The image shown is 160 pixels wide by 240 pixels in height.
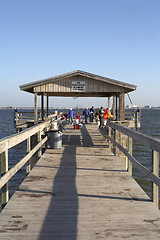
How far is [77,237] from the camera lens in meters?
3.13

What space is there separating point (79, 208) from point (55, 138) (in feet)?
18.4

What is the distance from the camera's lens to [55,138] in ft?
31.3

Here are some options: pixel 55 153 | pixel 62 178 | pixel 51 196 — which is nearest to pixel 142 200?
pixel 51 196

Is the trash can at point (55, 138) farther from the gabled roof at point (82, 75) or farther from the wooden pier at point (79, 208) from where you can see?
the gabled roof at point (82, 75)

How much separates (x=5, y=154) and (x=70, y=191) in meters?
1.57

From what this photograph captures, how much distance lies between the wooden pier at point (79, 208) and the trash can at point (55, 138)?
9.19 ft

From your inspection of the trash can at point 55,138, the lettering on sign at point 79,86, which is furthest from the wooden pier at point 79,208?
the lettering on sign at point 79,86

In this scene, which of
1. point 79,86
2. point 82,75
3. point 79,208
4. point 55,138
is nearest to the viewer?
point 79,208

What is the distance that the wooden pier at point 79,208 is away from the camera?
3240mm

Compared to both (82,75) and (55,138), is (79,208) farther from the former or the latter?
(82,75)

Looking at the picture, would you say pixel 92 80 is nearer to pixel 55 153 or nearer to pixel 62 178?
pixel 55 153

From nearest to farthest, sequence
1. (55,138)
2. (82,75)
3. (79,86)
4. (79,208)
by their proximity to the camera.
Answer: (79,208), (55,138), (82,75), (79,86)

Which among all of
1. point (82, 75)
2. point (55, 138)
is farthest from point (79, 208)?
point (82, 75)

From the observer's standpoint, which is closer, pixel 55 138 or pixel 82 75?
pixel 55 138
